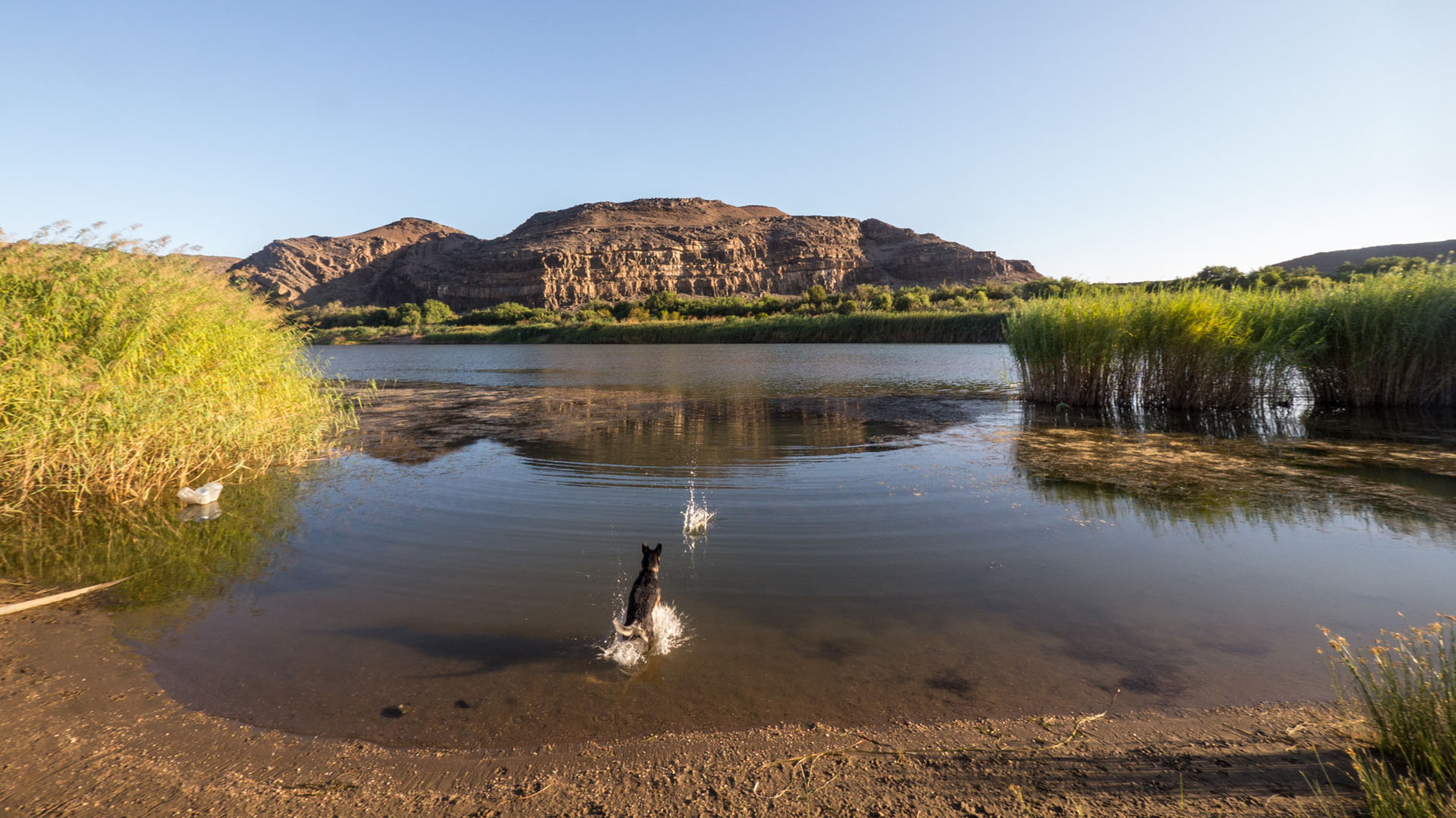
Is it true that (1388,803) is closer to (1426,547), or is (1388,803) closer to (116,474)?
(1426,547)

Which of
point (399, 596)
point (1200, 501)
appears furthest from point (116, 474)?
point (1200, 501)

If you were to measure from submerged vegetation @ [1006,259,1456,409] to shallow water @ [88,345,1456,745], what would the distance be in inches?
175

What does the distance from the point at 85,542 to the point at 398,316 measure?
367 ft

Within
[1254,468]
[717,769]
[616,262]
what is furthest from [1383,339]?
[616,262]

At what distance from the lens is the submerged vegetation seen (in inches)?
562

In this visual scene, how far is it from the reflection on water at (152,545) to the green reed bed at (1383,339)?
1816cm

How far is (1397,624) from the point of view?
14.7 feet

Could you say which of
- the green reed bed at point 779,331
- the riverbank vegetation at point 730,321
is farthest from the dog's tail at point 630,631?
the green reed bed at point 779,331

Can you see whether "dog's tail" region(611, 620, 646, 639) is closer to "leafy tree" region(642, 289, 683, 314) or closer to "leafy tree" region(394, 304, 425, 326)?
"leafy tree" region(642, 289, 683, 314)

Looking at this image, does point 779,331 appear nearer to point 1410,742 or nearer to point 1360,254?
point 1410,742

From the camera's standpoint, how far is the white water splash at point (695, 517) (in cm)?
675

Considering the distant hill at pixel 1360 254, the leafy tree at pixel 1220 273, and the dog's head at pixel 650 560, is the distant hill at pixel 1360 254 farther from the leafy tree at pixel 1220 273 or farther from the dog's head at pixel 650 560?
the dog's head at pixel 650 560

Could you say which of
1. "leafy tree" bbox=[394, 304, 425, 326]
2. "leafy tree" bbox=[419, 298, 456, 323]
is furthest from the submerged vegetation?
"leafy tree" bbox=[419, 298, 456, 323]

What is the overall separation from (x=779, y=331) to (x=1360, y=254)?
14022 centimetres
